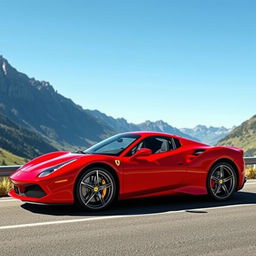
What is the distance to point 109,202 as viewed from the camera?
659cm

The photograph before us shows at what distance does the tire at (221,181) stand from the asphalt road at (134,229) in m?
0.23

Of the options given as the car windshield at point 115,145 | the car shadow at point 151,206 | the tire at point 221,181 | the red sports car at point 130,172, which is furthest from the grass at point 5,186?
the tire at point 221,181

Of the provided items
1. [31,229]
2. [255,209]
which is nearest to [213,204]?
[255,209]

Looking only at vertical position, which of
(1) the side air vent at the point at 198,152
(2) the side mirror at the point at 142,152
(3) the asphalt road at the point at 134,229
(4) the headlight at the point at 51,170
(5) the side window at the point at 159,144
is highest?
(5) the side window at the point at 159,144

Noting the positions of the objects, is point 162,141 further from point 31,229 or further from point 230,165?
point 31,229

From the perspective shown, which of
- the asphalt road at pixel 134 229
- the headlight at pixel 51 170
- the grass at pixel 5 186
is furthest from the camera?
the grass at pixel 5 186

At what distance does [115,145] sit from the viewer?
7.25m

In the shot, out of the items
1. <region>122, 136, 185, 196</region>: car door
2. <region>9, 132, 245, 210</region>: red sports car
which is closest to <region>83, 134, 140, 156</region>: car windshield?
<region>9, 132, 245, 210</region>: red sports car

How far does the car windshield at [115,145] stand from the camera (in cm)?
706

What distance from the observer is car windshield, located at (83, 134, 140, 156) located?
23.2ft

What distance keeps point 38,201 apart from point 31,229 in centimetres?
83

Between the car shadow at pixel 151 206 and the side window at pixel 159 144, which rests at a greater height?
the side window at pixel 159 144

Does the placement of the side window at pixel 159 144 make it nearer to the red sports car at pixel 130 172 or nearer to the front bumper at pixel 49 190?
the red sports car at pixel 130 172

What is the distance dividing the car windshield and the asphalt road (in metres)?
0.95
